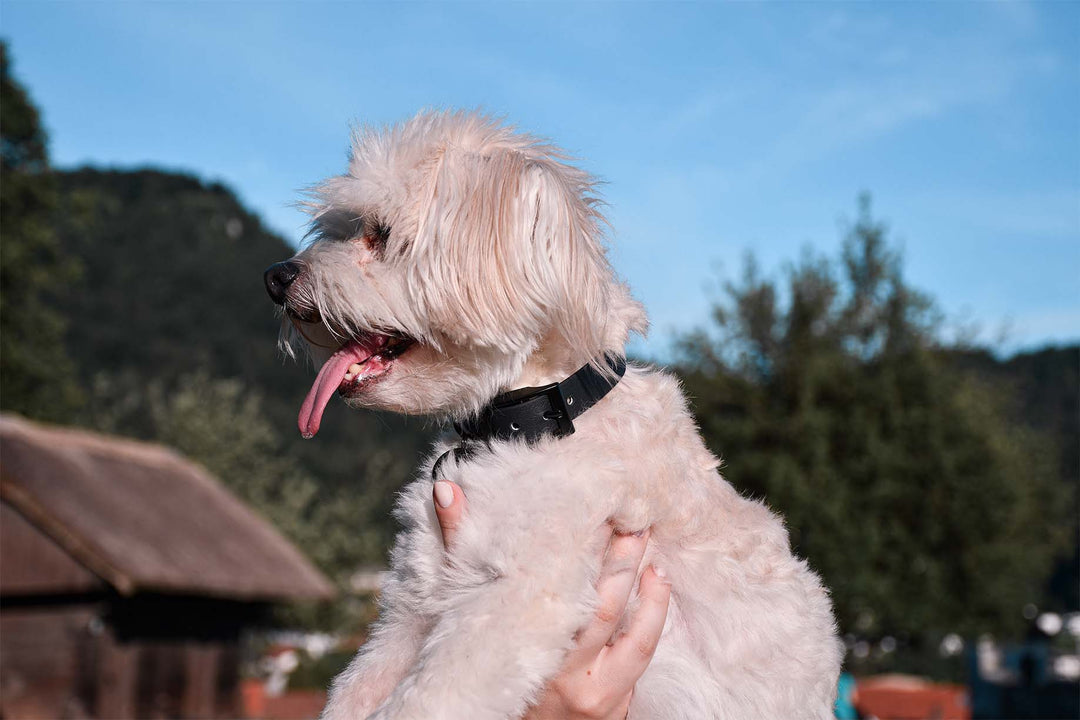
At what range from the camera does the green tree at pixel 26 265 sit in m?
33.2

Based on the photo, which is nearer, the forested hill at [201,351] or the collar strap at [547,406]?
the collar strap at [547,406]

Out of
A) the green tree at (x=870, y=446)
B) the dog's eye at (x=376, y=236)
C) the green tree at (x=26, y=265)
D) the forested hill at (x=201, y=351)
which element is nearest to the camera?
the dog's eye at (x=376, y=236)

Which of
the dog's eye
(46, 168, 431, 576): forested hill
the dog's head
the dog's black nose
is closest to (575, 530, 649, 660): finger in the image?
the dog's head

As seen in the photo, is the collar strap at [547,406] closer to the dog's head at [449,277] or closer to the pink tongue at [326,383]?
the dog's head at [449,277]

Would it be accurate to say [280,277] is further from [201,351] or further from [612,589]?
[201,351]

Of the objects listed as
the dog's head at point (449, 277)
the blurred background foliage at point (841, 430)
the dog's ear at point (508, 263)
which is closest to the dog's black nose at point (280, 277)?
the dog's head at point (449, 277)

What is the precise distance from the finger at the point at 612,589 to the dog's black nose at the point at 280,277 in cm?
139

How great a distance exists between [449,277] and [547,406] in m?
0.52

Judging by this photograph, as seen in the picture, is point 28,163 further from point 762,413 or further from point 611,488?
point 611,488

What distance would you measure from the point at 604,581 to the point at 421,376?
3.10 feet

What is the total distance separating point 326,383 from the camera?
11.6 ft

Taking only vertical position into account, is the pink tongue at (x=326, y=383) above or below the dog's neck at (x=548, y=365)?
below

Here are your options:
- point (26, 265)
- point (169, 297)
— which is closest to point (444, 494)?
point (26, 265)

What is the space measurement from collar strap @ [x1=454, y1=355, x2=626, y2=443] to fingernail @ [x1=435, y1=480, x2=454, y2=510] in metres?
0.32
